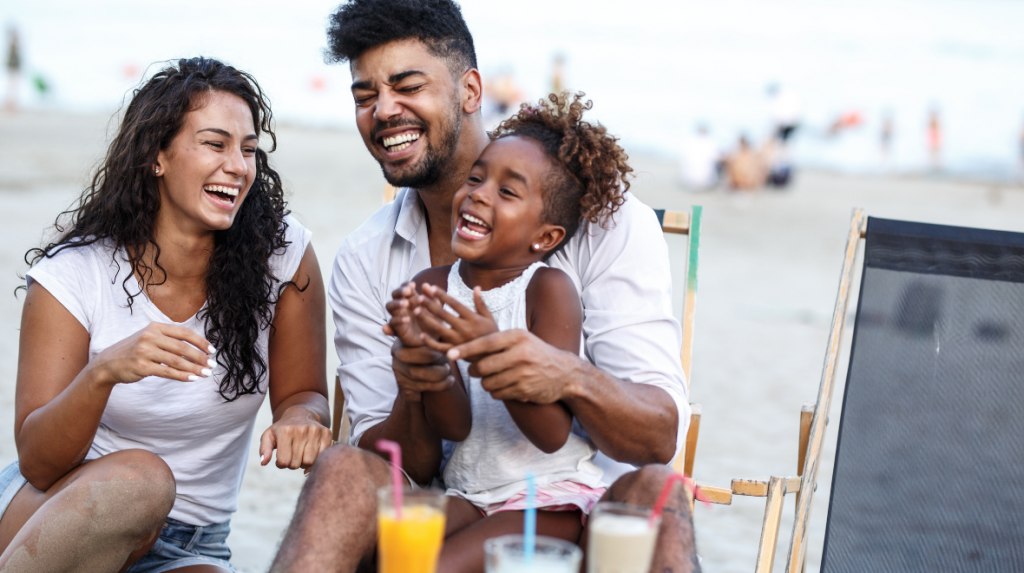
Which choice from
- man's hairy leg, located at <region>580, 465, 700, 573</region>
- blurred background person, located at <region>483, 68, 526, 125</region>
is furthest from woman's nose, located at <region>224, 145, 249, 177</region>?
blurred background person, located at <region>483, 68, 526, 125</region>

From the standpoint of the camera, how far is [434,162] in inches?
110

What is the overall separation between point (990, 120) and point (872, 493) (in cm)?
2829

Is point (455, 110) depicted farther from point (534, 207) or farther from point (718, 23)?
point (718, 23)

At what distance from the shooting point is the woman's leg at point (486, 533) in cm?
209

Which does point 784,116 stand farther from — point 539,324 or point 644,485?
point 644,485

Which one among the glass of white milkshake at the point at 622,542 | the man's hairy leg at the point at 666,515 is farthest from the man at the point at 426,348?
the glass of white milkshake at the point at 622,542

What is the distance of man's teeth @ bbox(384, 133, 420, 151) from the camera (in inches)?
109

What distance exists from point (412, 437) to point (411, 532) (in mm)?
826

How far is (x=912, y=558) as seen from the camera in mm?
2932

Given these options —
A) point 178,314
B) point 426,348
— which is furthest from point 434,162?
point 426,348

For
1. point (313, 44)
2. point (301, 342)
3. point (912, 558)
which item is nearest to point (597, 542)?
point (301, 342)

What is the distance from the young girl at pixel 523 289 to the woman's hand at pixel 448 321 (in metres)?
0.26

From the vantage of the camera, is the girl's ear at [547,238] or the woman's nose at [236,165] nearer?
the girl's ear at [547,238]

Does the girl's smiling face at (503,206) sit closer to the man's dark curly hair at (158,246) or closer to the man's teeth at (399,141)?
the man's teeth at (399,141)
